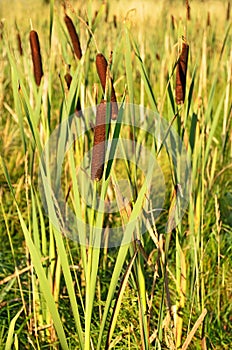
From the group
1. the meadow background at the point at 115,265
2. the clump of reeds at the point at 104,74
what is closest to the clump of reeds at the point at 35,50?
the meadow background at the point at 115,265

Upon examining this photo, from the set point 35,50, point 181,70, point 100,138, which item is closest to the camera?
point 100,138

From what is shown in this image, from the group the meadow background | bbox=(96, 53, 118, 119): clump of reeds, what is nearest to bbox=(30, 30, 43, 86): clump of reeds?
the meadow background

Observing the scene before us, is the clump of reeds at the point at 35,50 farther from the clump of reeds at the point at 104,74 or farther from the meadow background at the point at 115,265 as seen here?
the clump of reeds at the point at 104,74

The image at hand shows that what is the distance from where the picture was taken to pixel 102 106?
64 centimetres

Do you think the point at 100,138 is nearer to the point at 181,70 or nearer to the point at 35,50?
the point at 181,70

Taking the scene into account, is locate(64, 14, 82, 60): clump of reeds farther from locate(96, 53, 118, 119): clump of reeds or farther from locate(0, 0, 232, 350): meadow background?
locate(96, 53, 118, 119): clump of reeds

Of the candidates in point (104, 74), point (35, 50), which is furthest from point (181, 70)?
point (35, 50)

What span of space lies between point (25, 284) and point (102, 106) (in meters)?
0.68

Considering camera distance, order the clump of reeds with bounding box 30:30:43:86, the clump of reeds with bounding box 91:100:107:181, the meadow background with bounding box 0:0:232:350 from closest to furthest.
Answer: the clump of reeds with bounding box 91:100:107:181, the meadow background with bounding box 0:0:232:350, the clump of reeds with bounding box 30:30:43:86

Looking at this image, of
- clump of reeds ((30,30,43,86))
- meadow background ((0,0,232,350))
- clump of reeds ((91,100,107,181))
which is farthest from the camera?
clump of reeds ((30,30,43,86))

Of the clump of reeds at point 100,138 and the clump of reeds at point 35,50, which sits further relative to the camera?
the clump of reeds at point 35,50

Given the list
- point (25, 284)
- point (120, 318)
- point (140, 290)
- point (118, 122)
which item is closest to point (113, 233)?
Answer: point (25, 284)

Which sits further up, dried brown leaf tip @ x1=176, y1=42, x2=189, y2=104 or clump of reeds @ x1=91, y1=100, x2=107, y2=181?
dried brown leaf tip @ x1=176, y1=42, x2=189, y2=104

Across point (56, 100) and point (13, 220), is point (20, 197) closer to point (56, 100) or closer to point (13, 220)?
point (13, 220)
